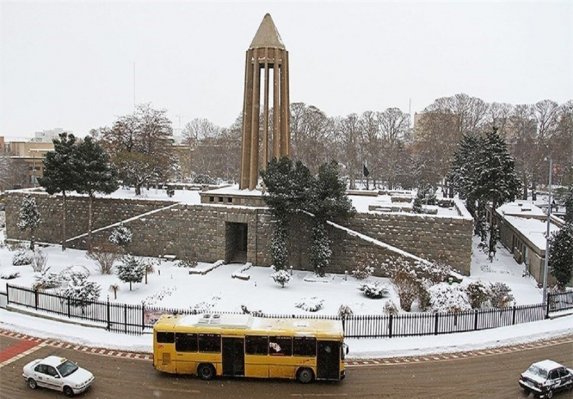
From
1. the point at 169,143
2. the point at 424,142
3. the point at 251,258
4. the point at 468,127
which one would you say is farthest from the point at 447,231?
the point at 468,127

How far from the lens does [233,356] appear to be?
15359mm

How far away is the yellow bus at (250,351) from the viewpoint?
15250 millimetres

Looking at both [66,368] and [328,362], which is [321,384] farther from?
[66,368]

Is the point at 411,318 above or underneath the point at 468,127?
underneath

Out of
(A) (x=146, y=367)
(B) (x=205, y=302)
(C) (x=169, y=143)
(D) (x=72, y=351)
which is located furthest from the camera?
(C) (x=169, y=143)

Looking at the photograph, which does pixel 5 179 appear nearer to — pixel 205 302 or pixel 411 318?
pixel 205 302

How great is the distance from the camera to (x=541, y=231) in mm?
33406

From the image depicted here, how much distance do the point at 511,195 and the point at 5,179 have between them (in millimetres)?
59161

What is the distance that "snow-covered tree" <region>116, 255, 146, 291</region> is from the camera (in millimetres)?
25906

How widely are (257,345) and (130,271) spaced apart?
12.6 metres

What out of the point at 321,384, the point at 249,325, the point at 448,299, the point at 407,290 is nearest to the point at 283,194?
the point at 407,290

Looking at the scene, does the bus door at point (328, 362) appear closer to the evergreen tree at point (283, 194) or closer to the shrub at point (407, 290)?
the shrub at point (407, 290)

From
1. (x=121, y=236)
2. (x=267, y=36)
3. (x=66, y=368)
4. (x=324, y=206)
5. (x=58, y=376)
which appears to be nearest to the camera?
(x=58, y=376)

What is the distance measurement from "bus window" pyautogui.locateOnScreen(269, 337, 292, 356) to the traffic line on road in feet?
27.2
